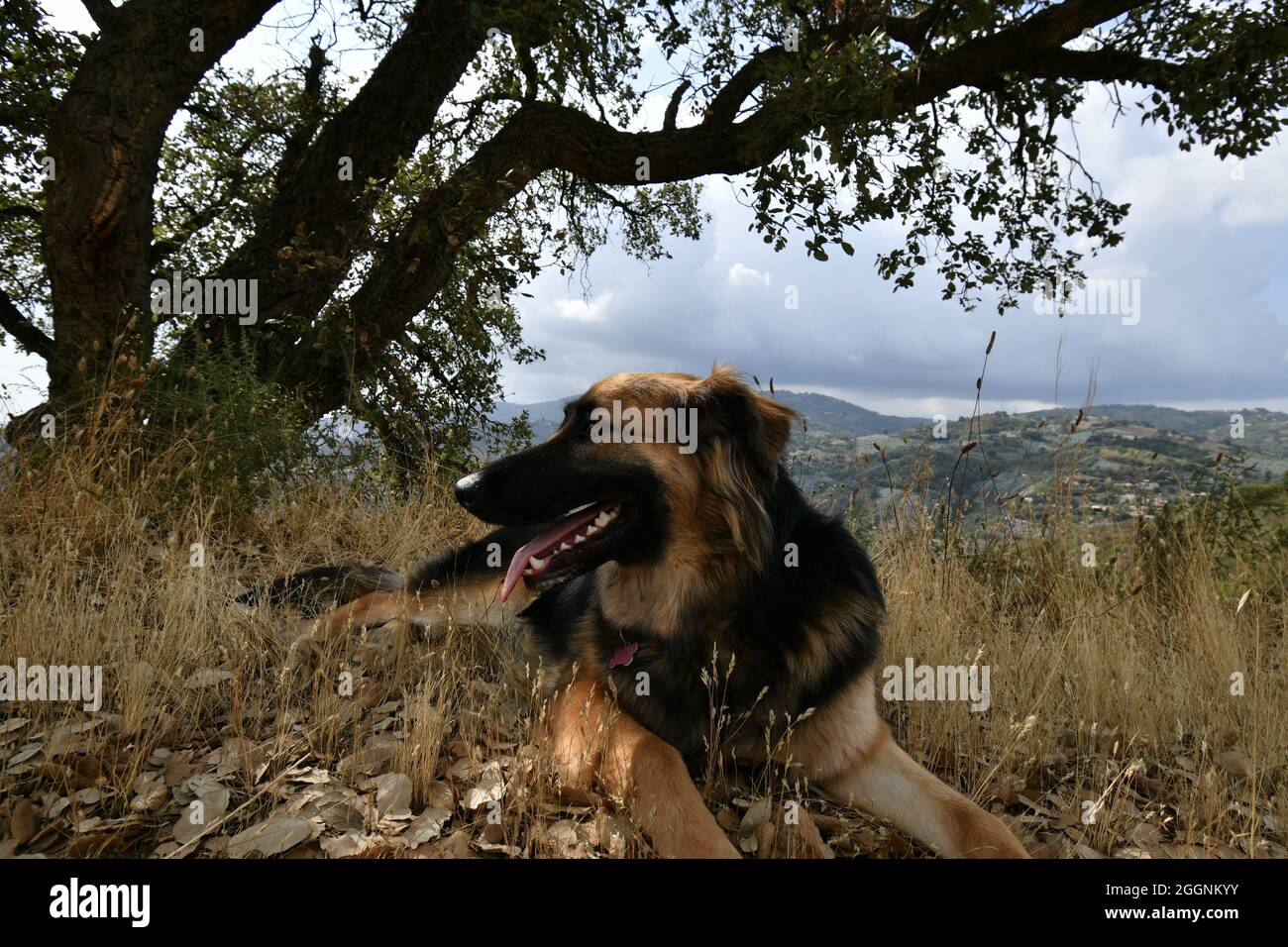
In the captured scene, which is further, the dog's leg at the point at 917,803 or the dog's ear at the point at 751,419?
the dog's ear at the point at 751,419

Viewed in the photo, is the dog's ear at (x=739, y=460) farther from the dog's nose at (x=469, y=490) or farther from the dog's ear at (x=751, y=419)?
the dog's nose at (x=469, y=490)

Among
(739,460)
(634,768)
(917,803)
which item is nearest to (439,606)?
(634,768)

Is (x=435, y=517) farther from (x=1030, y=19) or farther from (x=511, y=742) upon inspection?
(x=1030, y=19)

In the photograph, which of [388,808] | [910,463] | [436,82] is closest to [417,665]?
[388,808]

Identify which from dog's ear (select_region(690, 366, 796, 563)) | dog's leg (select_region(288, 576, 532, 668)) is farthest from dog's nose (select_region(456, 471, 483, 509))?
dog's leg (select_region(288, 576, 532, 668))

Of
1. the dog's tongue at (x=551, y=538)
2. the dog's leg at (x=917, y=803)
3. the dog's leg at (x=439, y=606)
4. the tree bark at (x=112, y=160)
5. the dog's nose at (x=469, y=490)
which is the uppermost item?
the tree bark at (x=112, y=160)

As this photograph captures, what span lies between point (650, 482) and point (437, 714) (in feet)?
3.95

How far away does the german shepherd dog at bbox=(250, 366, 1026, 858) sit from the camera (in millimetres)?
2773

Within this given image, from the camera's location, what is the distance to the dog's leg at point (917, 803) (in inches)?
96.7

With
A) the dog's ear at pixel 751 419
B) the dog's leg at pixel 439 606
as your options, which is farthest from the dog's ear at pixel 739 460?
the dog's leg at pixel 439 606

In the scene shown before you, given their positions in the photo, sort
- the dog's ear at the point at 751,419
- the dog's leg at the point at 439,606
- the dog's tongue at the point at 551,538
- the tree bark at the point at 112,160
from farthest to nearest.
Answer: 1. the tree bark at the point at 112,160
2. the dog's leg at the point at 439,606
3. the dog's tongue at the point at 551,538
4. the dog's ear at the point at 751,419

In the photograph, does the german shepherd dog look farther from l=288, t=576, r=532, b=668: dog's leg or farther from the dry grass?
l=288, t=576, r=532, b=668: dog's leg

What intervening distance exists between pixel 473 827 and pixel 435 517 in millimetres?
3866

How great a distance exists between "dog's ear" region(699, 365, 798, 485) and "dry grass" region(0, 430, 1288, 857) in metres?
1.19
